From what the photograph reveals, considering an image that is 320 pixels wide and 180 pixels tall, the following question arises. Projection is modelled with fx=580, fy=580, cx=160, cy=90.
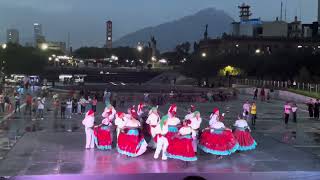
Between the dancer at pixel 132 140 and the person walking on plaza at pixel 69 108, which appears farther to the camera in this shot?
the person walking on plaza at pixel 69 108

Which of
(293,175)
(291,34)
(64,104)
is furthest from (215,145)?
(291,34)

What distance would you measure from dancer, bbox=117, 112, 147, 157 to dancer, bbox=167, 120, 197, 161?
171 centimetres

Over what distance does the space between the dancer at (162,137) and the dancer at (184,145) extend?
54cm

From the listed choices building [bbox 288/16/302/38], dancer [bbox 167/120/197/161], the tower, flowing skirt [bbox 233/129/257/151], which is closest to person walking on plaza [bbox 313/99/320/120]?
flowing skirt [bbox 233/129/257/151]

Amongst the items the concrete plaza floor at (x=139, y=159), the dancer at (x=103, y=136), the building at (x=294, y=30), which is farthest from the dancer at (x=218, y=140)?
the building at (x=294, y=30)

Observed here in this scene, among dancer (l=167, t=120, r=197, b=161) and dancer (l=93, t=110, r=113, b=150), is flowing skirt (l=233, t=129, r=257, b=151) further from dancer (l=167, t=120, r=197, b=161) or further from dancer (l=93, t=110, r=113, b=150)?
dancer (l=93, t=110, r=113, b=150)

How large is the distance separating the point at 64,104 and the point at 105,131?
53.0ft

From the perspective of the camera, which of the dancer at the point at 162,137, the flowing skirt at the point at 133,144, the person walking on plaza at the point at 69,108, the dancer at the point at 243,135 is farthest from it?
the person walking on plaza at the point at 69,108

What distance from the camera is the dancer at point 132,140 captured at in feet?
69.2

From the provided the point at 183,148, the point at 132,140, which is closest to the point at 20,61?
the point at 132,140

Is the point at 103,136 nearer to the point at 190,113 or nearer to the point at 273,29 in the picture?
Result: the point at 190,113

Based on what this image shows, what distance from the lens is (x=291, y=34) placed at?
143 meters

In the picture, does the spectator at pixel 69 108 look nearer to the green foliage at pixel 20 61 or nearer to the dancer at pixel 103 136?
the dancer at pixel 103 136

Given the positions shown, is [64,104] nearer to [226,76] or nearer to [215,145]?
[215,145]
